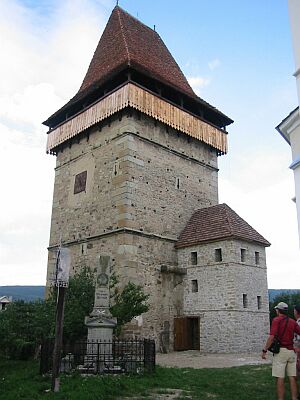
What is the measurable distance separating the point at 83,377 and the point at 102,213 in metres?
10.1

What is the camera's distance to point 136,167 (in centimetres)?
1708

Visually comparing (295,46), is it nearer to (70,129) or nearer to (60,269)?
(60,269)

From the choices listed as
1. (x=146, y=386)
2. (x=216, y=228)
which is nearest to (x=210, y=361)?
(x=146, y=386)

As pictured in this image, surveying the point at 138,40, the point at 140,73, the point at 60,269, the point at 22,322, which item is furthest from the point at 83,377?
the point at 138,40

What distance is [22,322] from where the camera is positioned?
1280 cm

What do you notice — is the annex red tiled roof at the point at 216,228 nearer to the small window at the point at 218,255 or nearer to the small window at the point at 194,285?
the small window at the point at 218,255

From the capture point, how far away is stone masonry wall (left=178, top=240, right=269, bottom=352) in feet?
49.8

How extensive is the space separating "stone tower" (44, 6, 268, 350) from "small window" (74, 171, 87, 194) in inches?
2.0

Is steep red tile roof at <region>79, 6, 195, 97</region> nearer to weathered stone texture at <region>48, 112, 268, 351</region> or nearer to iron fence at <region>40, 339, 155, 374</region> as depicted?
weathered stone texture at <region>48, 112, 268, 351</region>

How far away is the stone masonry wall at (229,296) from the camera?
15.2m

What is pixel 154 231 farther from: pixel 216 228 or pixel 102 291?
pixel 102 291

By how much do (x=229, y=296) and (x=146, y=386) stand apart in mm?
8758

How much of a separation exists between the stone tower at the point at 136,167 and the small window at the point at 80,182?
2.0 inches

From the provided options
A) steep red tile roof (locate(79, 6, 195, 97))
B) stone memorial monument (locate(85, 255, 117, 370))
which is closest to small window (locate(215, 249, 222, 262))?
stone memorial monument (locate(85, 255, 117, 370))
